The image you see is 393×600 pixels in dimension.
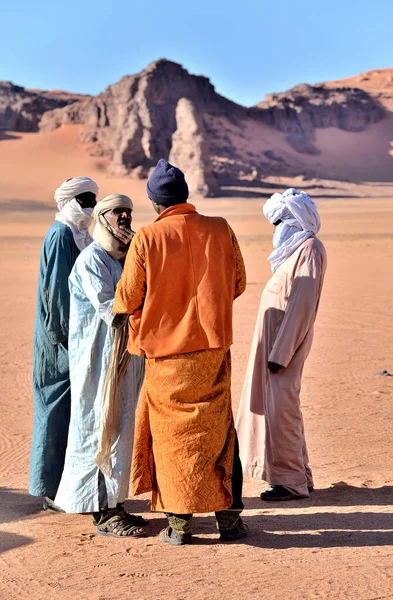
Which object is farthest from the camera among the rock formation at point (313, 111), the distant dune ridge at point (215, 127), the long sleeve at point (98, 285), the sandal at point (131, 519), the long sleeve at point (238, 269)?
the rock formation at point (313, 111)

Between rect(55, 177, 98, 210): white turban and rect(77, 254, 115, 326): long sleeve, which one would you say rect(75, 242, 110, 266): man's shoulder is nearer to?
rect(77, 254, 115, 326): long sleeve

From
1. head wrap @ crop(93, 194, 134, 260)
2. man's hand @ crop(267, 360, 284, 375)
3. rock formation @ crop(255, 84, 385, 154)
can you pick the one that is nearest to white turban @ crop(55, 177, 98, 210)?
head wrap @ crop(93, 194, 134, 260)

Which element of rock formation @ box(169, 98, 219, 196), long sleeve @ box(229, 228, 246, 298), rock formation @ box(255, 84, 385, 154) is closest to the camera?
long sleeve @ box(229, 228, 246, 298)

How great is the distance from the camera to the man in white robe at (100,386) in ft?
14.1

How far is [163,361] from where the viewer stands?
4004mm

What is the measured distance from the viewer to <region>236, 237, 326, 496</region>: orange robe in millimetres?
4875

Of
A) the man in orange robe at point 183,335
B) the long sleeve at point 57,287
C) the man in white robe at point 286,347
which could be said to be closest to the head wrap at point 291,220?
the man in white robe at point 286,347

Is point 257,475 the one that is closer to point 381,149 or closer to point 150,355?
point 150,355

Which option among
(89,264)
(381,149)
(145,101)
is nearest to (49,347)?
(89,264)

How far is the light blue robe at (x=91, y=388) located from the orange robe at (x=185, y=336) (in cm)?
31

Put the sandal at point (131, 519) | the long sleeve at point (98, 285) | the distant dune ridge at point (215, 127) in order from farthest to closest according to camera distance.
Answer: the distant dune ridge at point (215, 127), the sandal at point (131, 519), the long sleeve at point (98, 285)

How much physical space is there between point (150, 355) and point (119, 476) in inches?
27.4

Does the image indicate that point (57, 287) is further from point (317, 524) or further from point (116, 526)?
point (317, 524)

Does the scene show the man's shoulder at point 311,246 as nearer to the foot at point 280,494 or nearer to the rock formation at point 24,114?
the foot at point 280,494
